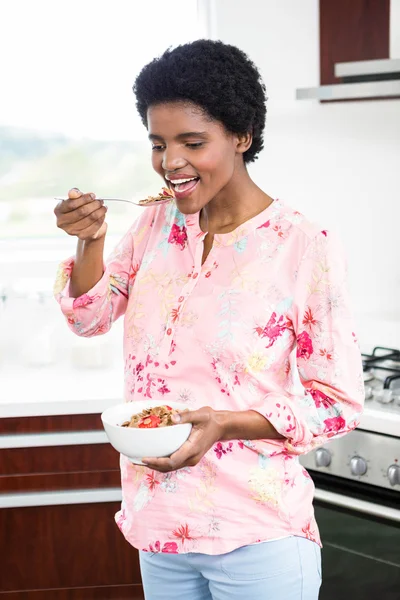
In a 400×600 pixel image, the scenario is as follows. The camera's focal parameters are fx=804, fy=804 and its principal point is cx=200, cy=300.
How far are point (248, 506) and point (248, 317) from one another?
0.90 ft

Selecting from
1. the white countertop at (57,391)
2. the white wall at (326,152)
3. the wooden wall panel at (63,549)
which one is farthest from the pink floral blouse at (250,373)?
the white wall at (326,152)

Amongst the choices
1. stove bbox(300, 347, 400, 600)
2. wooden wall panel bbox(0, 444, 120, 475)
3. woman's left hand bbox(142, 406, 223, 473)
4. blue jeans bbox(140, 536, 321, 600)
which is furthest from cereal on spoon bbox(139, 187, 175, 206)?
wooden wall panel bbox(0, 444, 120, 475)

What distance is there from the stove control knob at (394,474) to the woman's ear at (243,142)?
33.0 inches

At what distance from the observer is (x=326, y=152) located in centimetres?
249

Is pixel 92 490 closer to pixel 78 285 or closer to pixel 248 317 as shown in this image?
pixel 78 285

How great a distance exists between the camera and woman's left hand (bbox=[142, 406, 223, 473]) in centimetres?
105

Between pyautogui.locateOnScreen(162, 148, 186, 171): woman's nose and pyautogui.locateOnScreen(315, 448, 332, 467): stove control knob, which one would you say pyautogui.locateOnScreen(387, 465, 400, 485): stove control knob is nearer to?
pyautogui.locateOnScreen(315, 448, 332, 467): stove control knob

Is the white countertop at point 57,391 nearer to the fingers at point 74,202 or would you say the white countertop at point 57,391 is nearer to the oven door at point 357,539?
the oven door at point 357,539

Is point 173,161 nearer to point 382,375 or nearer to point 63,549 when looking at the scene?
point 382,375

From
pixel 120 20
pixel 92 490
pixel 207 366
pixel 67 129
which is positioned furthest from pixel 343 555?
pixel 120 20

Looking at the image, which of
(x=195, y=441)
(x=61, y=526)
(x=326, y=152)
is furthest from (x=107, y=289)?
(x=326, y=152)

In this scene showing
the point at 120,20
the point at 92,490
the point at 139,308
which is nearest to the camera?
the point at 139,308

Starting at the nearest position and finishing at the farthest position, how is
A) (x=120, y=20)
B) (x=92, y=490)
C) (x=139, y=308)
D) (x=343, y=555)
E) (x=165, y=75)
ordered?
1. (x=165, y=75)
2. (x=139, y=308)
3. (x=343, y=555)
4. (x=92, y=490)
5. (x=120, y=20)

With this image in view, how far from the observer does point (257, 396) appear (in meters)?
1.19
